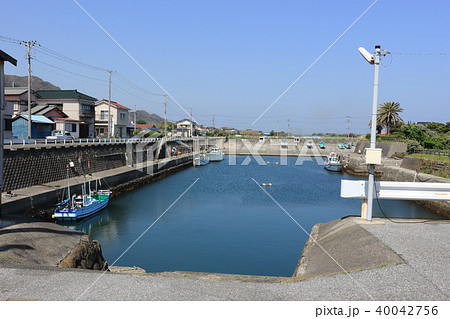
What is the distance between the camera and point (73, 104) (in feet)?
156

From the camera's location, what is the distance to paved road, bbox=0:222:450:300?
5.89m

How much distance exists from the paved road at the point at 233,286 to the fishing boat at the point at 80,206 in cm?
1364

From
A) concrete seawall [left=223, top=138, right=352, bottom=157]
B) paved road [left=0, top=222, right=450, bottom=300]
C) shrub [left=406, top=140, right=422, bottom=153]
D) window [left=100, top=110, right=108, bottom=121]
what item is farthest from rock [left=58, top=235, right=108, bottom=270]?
concrete seawall [left=223, top=138, right=352, bottom=157]

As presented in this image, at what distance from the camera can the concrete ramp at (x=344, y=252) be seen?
7.67m

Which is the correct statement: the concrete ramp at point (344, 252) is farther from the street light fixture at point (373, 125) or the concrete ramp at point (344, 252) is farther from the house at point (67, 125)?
the house at point (67, 125)

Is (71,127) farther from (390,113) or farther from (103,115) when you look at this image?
(390,113)

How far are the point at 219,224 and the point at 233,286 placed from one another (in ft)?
49.3

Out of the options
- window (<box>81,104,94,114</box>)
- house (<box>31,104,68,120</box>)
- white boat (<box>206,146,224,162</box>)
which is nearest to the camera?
house (<box>31,104,68,120</box>)

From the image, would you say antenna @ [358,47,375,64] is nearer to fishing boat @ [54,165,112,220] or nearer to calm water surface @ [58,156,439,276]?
calm water surface @ [58,156,439,276]

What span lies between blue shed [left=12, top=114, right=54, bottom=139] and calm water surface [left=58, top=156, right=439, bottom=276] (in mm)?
11587

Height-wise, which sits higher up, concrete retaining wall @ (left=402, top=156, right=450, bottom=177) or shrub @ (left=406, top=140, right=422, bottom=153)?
shrub @ (left=406, top=140, right=422, bottom=153)

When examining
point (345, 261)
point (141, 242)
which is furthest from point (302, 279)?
point (141, 242)

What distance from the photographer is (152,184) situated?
121 ft
